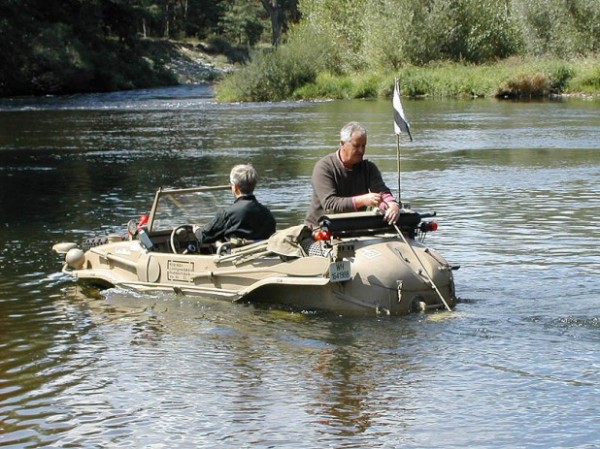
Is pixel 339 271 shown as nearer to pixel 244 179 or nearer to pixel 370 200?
pixel 370 200

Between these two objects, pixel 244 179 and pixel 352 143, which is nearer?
pixel 352 143

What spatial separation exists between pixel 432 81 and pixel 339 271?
4615 cm

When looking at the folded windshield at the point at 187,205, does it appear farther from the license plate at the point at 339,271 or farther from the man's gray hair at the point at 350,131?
the license plate at the point at 339,271

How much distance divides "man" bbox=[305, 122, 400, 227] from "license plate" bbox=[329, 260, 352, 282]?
26.8 inches

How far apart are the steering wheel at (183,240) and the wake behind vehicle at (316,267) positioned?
1 centimetres

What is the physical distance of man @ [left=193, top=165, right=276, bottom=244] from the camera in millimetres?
11156

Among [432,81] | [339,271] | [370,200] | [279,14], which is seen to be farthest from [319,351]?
[279,14]

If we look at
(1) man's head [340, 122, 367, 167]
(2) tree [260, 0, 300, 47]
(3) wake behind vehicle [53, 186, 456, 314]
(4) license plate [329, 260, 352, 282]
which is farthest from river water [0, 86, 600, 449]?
(2) tree [260, 0, 300, 47]

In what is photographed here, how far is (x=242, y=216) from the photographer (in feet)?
36.6

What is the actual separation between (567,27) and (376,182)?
5118 centimetres

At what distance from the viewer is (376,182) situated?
1106 centimetres

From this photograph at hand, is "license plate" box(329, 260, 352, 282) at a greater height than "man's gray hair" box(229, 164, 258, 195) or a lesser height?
lesser

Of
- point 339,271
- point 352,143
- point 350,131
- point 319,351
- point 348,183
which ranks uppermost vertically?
point 350,131

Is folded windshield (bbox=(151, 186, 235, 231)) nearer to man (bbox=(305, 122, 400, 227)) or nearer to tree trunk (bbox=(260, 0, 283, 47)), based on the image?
man (bbox=(305, 122, 400, 227))
